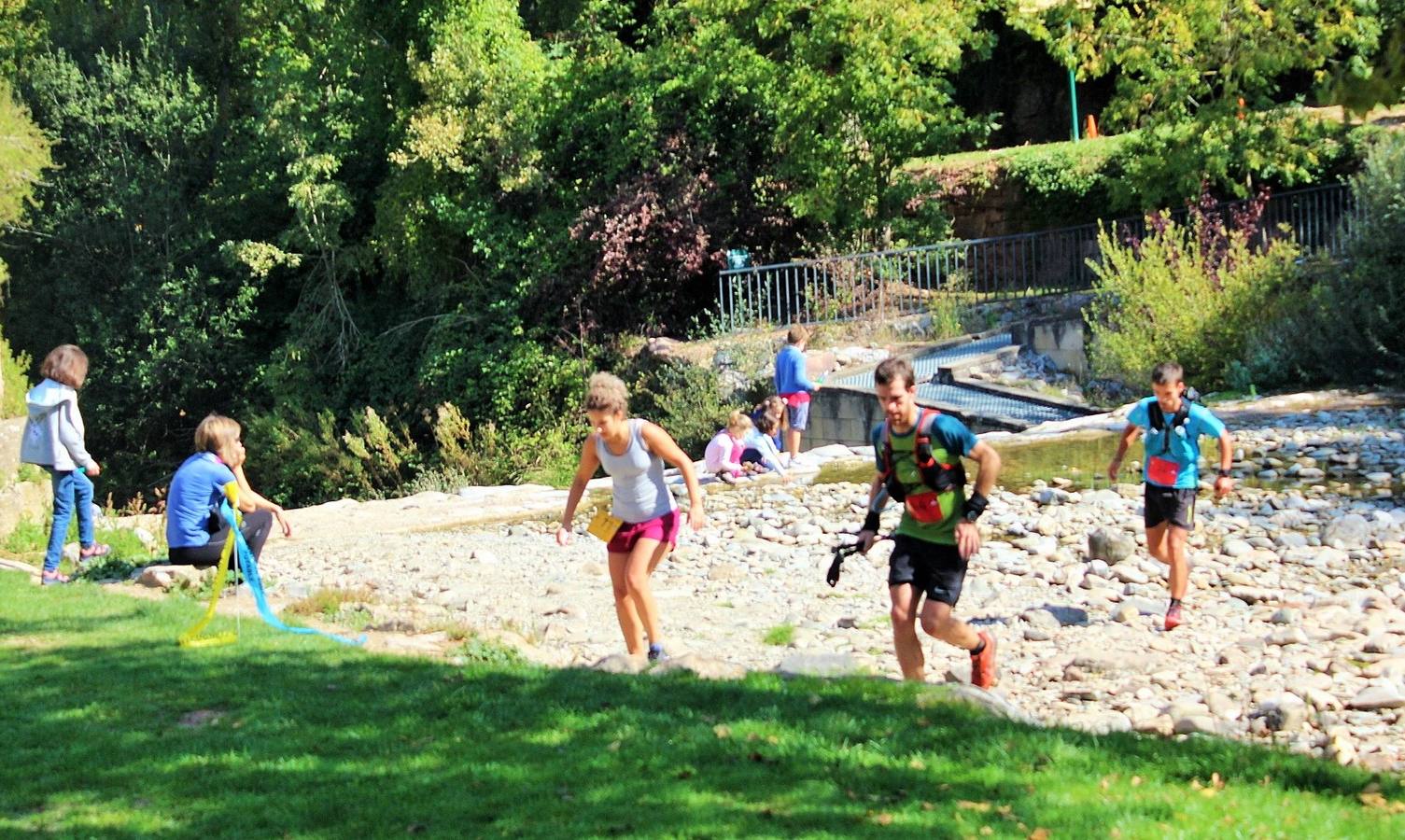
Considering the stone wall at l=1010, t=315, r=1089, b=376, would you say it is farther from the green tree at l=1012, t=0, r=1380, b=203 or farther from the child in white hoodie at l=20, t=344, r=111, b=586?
the child in white hoodie at l=20, t=344, r=111, b=586

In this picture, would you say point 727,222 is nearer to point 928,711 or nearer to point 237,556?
point 237,556

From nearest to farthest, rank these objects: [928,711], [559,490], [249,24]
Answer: [928,711] → [559,490] → [249,24]

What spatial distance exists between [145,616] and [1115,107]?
58.5 ft

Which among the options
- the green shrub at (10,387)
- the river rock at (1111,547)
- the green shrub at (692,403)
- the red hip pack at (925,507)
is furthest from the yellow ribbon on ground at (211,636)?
the green shrub at (692,403)

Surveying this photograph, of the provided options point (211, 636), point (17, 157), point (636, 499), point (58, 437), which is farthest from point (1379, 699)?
point (17, 157)

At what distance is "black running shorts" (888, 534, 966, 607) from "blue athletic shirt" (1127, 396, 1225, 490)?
7.95ft

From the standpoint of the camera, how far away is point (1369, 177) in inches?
705

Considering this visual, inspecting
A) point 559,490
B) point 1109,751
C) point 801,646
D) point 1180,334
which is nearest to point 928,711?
point 1109,751

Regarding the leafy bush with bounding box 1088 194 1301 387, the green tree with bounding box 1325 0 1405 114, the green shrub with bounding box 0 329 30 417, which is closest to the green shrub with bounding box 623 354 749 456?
the leafy bush with bounding box 1088 194 1301 387

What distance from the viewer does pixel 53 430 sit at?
11.4m

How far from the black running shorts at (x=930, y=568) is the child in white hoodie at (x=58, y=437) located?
6868 mm

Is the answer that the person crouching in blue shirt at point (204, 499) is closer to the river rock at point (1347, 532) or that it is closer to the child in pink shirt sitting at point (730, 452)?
the child in pink shirt sitting at point (730, 452)

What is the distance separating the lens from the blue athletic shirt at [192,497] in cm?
1020

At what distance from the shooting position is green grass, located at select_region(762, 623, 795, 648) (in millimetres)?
9375
